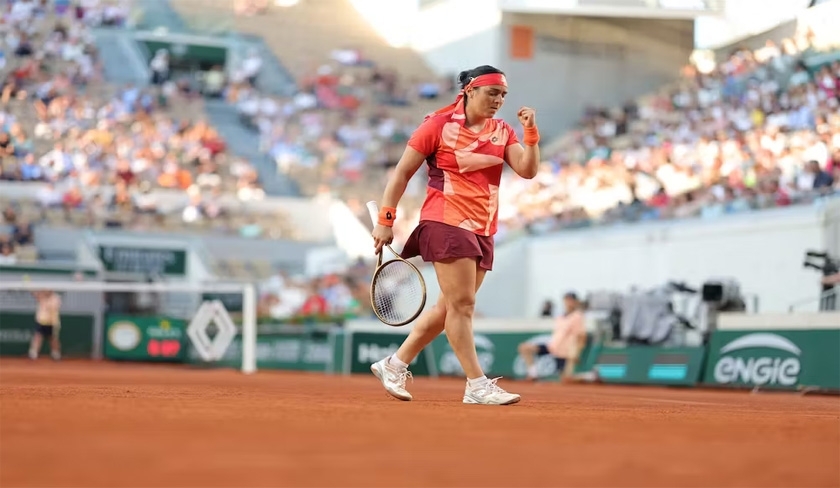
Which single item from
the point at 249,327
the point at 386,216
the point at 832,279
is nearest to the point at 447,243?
the point at 386,216

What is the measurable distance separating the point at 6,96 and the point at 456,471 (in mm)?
33217

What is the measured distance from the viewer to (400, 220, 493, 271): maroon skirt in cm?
840

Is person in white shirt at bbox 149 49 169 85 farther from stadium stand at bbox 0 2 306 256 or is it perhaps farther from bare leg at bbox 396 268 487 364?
bare leg at bbox 396 268 487 364

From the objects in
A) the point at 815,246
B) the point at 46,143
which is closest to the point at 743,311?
the point at 815,246

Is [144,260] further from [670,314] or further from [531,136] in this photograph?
[531,136]

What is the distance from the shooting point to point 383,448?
5.00m

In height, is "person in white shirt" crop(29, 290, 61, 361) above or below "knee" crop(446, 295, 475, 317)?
below

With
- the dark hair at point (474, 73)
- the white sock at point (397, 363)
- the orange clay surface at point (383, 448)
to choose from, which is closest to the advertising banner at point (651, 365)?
the white sock at point (397, 363)

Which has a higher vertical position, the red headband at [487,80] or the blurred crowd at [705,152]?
the blurred crowd at [705,152]

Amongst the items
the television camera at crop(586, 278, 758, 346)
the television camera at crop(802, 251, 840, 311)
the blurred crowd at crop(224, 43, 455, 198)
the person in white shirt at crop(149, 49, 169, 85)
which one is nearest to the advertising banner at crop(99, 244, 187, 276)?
the blurred crowd at crop(224, 43, 455, 198)

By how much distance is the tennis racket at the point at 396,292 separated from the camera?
8.85 meters

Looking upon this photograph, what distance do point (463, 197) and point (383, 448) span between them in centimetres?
376

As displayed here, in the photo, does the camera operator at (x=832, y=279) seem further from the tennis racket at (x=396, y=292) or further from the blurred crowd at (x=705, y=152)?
the tennis racket at (x=396, y=292)

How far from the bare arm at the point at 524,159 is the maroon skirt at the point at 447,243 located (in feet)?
1.62
